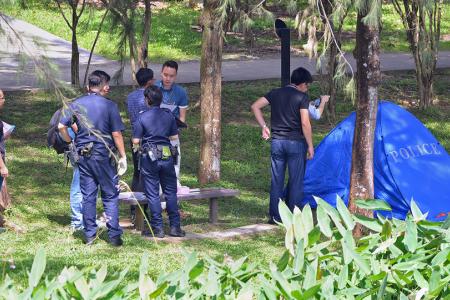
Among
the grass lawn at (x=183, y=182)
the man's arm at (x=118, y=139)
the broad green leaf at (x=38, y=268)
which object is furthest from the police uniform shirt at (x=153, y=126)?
the broad green leaf at (x=38, y=268)

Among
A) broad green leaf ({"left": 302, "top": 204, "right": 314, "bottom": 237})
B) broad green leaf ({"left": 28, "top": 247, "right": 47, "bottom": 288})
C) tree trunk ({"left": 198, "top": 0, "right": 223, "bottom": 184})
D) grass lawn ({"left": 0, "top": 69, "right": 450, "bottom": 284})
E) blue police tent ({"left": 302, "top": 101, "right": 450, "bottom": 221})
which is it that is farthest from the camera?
tree trunk ({"left": 198, "top": 0, "right": 223, "bottom": 184})

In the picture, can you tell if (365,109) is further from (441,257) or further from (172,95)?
(441,257)

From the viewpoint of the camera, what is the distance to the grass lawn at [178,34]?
2273cm

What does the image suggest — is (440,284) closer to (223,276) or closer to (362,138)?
(223,276)

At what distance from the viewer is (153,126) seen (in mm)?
8719

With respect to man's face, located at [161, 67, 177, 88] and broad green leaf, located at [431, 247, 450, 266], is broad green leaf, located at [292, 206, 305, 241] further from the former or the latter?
man's face, located at [161, 67, 177, 88]

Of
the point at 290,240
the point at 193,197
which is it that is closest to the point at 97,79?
the point at 193,197

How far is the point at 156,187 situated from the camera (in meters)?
8.84

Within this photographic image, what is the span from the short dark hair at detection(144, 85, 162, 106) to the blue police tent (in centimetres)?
261

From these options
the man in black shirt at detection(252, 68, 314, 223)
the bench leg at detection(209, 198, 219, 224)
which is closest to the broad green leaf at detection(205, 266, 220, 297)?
the man in black shirt at detection(252, 68, 314, 223)

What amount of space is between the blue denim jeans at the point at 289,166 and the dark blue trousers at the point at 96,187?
181cm

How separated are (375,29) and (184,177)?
447cm

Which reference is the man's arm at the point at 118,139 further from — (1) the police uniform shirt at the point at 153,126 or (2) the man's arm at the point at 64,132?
(2) the man's arm at the point at 64,132

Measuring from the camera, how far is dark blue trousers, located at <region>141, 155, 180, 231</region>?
28.7 feet
